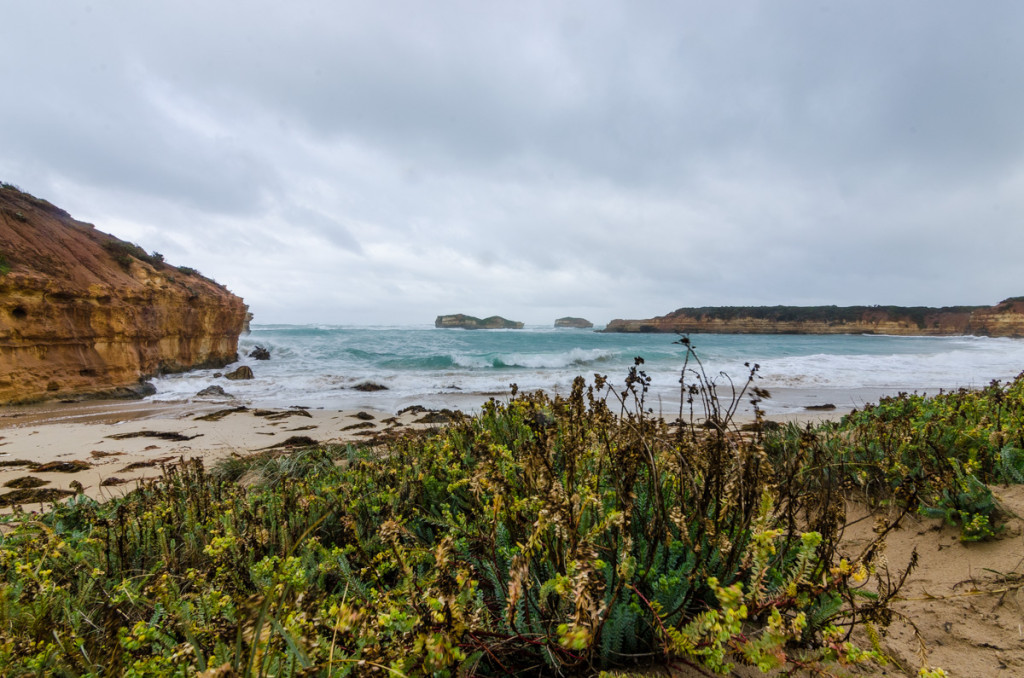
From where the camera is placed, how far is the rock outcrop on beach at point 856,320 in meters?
55.2

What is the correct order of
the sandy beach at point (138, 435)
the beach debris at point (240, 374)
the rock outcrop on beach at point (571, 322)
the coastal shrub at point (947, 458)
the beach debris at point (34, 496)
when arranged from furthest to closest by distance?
the rock outcrop on beach at point (571, 322)
the beach debris at point (240, 374)
the sandy beach at point (138, 435)
the beach debris at point (34, 496)
the coastal shrub at point (947, 458)

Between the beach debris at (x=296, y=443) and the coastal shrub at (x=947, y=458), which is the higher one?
the coastal shrub at (x=947, y=458)

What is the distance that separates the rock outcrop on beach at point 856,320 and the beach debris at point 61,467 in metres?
55.9

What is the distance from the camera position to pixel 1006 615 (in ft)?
5.57

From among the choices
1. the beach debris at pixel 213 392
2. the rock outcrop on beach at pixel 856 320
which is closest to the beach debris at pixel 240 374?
the beach debris at pixel 213 392

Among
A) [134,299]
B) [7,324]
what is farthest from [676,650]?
[134,299]

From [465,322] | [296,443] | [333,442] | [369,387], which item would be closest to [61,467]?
[296,443]

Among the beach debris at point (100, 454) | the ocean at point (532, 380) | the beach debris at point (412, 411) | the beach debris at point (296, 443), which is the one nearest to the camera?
the beach debris at point (100, 454)

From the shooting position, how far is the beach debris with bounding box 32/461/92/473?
5914 millimetres

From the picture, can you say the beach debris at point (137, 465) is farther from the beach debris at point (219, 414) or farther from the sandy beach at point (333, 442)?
the beach debris at point (219, 414)

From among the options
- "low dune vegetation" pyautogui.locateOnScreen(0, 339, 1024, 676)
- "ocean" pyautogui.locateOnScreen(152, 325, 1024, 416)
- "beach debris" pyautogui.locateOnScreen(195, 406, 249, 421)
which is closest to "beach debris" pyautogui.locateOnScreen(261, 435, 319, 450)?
"beach debris" pyautogui.locateOnScreen(195, 406, 249, 421)

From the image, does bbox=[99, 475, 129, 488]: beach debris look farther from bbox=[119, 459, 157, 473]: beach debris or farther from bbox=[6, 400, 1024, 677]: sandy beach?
bbox=[119, 459, 157, 473]: beach debris

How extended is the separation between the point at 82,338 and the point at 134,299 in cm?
220

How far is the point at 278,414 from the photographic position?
10.2 metres
